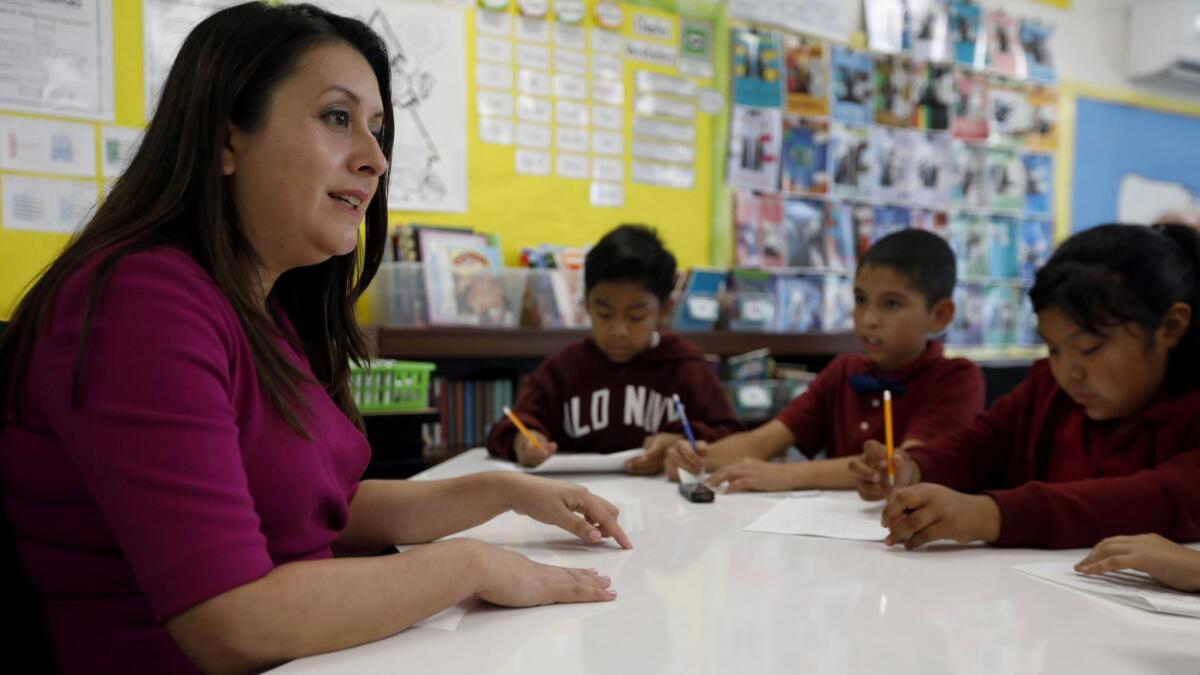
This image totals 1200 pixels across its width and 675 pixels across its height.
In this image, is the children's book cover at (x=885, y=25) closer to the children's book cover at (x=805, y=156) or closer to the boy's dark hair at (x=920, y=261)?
the children's book cover at (x=805, y=156)

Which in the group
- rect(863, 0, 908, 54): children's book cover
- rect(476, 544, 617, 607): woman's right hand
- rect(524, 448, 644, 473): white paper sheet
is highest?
rect(863, 0, 908, 54): children's book cover

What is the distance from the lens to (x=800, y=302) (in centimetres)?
333

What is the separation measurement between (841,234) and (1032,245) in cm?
109

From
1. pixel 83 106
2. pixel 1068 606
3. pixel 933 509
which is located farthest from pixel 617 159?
pixel 1068 606

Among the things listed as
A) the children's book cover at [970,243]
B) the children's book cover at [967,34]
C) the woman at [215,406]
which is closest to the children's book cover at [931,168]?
the children's book cover at [970,243]

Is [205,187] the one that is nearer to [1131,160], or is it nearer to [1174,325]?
[1174,325]

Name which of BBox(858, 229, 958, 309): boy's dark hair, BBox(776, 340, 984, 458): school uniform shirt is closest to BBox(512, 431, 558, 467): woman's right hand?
BBox(776, 340, 984, 458): school uniform shirt

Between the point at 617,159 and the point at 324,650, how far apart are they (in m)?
2.55

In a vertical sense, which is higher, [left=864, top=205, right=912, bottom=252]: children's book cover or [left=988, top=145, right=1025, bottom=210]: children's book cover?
[left=988, top=145, right=1025, bottom=210]: children's book cover

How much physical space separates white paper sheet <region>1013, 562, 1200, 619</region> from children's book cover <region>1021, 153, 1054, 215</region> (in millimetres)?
3236

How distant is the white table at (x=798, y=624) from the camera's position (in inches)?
26.7

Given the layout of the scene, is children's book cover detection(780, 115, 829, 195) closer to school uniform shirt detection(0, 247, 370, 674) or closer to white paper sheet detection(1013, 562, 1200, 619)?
white paper sheet detection(1013, 562, 1200, 619)

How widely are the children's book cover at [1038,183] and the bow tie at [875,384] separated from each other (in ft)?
8.16

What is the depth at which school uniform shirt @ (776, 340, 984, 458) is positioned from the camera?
1691 mm
